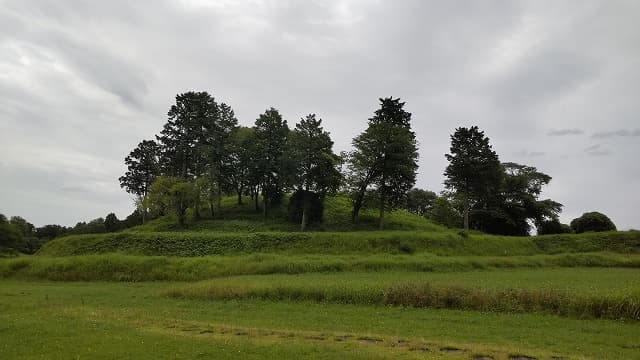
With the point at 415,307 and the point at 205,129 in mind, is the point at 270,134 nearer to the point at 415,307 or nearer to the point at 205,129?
the point at 205,129

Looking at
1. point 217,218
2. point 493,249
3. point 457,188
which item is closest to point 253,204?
point 217,218

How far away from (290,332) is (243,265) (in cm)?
2353

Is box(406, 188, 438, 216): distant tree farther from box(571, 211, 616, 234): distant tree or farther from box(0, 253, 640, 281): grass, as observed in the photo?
box(0, 253, 640, 281): grass

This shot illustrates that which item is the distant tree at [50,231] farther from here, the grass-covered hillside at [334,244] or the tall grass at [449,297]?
the tall grass at [449,297]

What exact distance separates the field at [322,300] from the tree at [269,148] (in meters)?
16.3

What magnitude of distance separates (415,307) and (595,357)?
10825 mm

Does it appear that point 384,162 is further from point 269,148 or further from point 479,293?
point 479,293

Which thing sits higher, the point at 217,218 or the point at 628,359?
the point at 217,218

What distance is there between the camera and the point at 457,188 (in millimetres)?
65875

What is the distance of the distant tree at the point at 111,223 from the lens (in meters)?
97.9

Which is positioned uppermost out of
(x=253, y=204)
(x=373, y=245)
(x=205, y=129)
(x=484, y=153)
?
(x=205, y=129)

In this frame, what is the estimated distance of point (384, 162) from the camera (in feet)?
202

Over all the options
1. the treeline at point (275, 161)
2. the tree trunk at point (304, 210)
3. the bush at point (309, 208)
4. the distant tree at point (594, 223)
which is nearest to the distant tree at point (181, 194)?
the treeline at point (275, 161)

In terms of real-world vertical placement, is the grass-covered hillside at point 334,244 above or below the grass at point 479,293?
above
